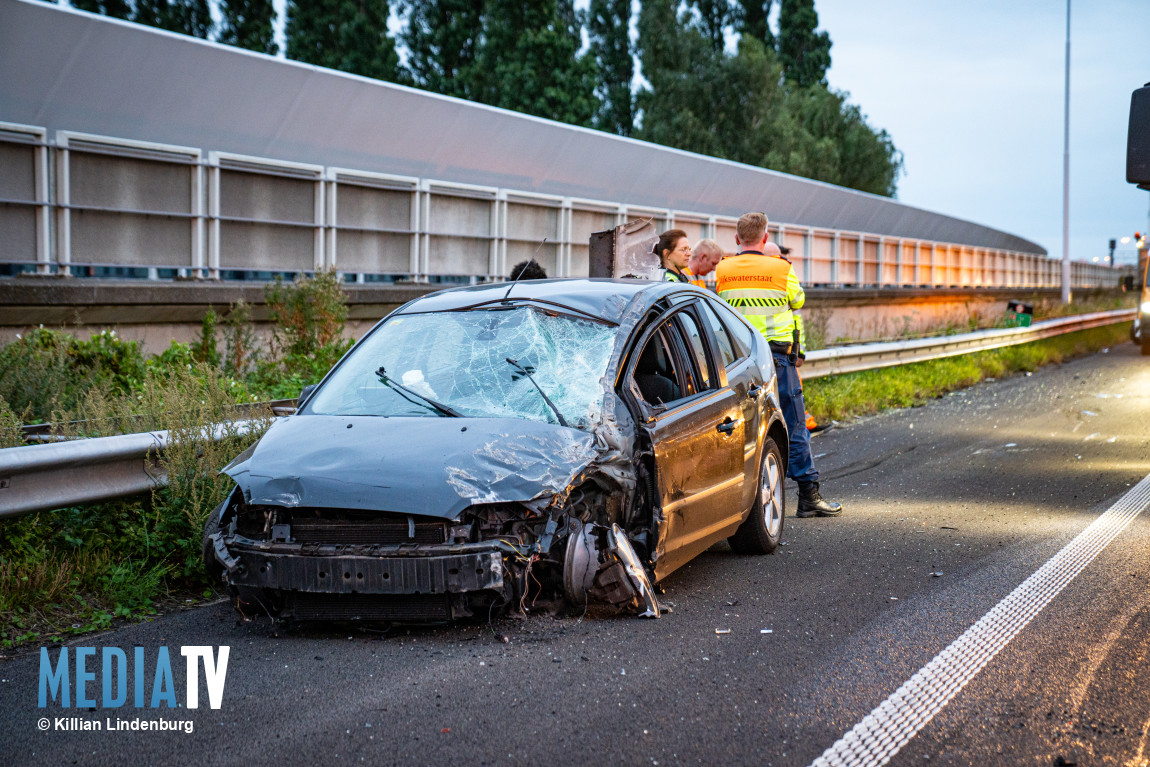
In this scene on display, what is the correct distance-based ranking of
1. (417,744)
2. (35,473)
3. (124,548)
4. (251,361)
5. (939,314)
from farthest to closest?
(939,314), (251,361), (124,548), (35,473), (417,744)

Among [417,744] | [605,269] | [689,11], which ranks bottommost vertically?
[417,744]

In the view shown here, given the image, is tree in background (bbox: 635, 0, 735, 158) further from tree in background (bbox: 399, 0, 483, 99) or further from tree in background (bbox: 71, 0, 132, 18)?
tree in background (bbox: 71, 0, 132, 18)

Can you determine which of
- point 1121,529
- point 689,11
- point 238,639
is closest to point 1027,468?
point 1121,529

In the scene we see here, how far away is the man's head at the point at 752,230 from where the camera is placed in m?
8.80

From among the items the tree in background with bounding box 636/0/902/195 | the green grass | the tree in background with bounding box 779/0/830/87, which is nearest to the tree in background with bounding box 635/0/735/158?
the tree in background with bounding box 636/0/902/195

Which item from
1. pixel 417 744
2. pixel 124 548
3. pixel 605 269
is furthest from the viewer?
pixel 605 269

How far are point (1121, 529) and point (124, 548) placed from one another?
598cm

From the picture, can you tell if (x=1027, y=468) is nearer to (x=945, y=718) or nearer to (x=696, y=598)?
(x=696, y=598)

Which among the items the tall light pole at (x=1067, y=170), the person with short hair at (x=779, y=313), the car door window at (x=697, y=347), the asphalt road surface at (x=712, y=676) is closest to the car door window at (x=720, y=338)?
the car door window at (x=697, y=347)

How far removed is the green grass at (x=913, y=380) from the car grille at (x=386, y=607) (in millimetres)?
9458

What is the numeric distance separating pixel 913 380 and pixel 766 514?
10.9 metres

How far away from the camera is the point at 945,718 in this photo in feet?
13.7

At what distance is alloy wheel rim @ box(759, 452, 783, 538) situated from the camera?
7098mm

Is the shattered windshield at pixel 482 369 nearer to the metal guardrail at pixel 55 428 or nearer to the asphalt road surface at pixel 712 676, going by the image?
the metal guardrail at pixel 55 428
